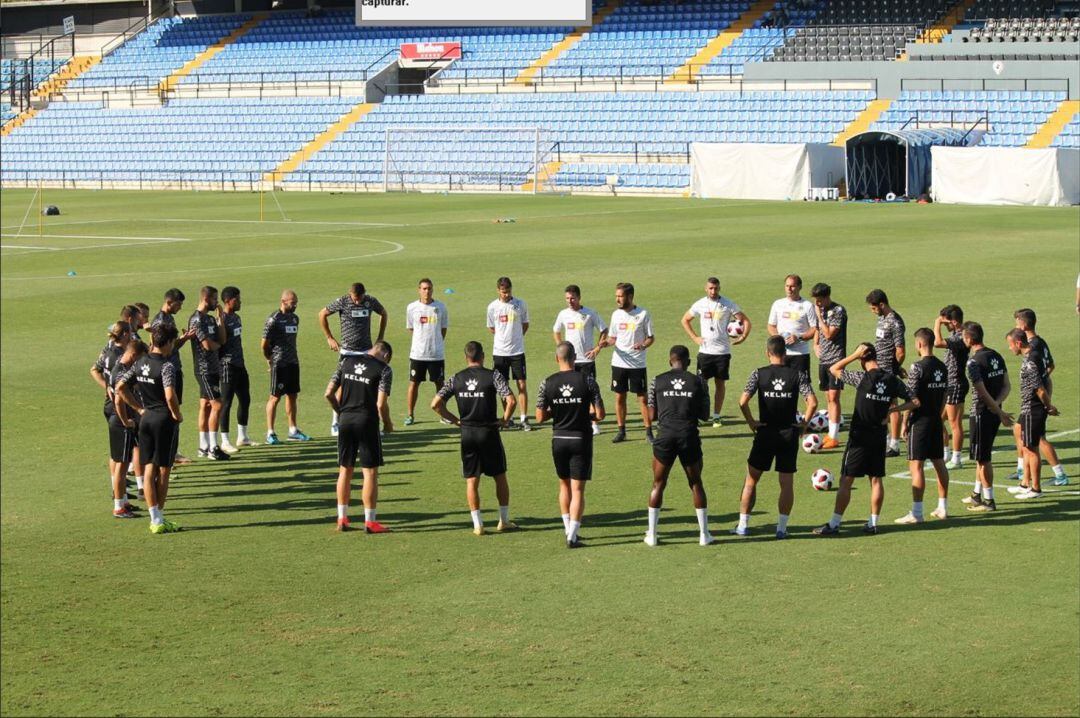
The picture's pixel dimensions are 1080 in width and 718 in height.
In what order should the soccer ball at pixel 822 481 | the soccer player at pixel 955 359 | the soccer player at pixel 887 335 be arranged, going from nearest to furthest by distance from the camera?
the soccer ball at pixel 822 481 < the soccer player at pixel 955 359 < the soccer player at pixel 887 335

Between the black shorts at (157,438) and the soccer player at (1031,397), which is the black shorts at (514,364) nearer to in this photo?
the black shorts at (157,438)

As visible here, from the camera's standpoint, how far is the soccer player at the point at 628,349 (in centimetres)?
1834

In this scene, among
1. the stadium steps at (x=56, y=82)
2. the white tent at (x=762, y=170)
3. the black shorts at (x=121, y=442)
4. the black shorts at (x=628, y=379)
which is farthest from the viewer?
the stadium steps at (x=56, y=82)

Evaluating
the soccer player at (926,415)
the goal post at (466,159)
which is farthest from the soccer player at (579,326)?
the goal post at (466,159)

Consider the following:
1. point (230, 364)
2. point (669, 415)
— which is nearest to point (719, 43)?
point (230, 364)

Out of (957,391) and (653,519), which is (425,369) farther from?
(957,391)

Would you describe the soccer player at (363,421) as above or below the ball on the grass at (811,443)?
above

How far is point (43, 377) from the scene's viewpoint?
73.0ft

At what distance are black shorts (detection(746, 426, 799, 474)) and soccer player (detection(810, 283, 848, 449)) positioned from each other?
4.25 m

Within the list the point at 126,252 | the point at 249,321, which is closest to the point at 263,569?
the point at 249,321

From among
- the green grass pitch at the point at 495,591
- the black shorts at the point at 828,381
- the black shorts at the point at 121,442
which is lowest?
the green grass pitch at the point at 495,591

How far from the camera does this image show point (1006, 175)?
173ft

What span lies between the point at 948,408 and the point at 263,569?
7.97 metres

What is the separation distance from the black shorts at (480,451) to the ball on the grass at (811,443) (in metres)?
4.78
